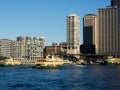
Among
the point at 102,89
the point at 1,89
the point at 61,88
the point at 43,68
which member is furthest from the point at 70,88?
the point at 43,68

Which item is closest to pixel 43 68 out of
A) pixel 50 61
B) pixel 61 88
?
pixel 50 61

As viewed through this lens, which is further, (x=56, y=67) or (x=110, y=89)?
(x=56, y=67)

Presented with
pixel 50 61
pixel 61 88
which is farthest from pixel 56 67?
pixel 61 88

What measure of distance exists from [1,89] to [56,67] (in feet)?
369

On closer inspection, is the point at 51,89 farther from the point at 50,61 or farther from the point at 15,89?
the point at 50,61

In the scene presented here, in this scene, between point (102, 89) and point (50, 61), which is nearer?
point (102, 89)

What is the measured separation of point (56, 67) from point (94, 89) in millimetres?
111114

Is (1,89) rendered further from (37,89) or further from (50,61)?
(50,61)

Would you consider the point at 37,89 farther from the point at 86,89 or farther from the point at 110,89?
the point at 110,89

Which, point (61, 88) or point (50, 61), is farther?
point (50, 61)

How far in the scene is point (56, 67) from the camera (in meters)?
186

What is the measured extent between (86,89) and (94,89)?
63.6 inches

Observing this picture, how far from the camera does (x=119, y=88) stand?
7556cm

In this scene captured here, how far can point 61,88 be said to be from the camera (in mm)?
77875
